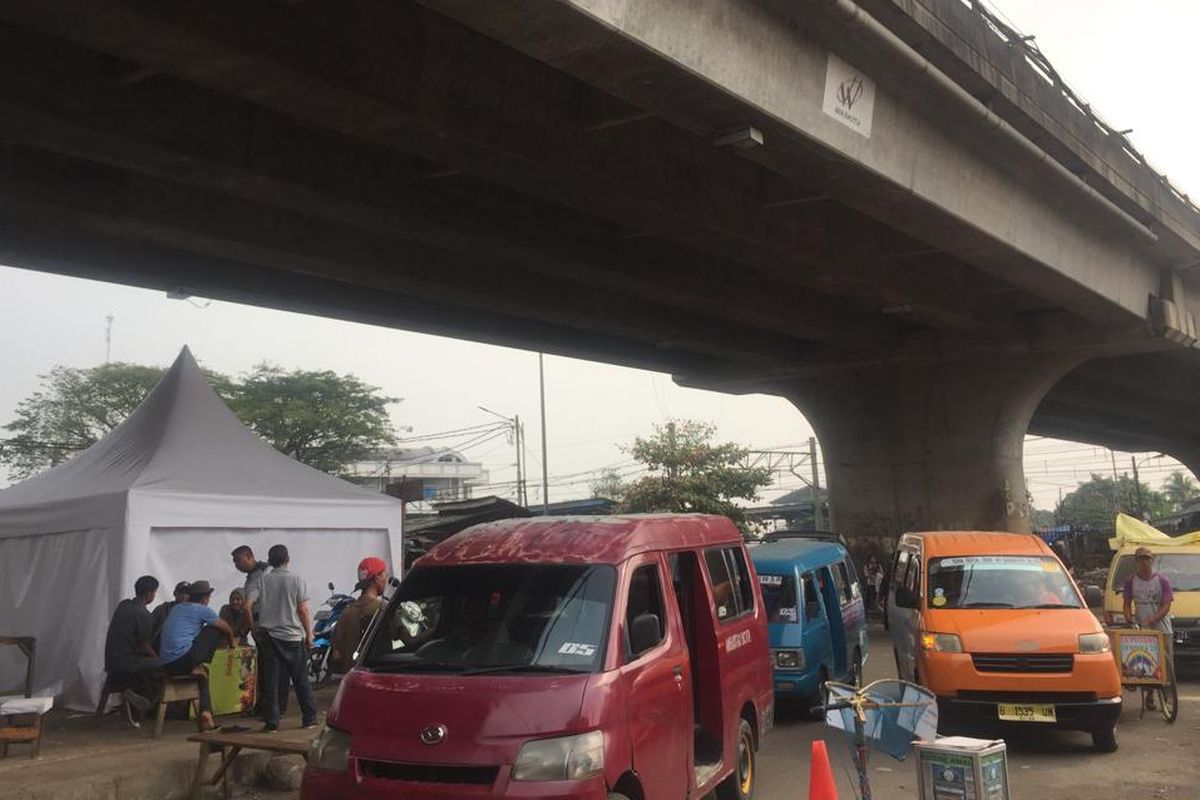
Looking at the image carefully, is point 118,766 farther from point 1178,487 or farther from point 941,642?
point 1178,487

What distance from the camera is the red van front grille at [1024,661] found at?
27.3ft

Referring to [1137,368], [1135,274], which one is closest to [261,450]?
[1135,274]

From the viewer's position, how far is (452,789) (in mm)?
4418

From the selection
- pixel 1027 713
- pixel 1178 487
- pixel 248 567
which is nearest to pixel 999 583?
pixel 1027 713

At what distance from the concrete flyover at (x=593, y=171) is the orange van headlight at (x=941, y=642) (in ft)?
15.9

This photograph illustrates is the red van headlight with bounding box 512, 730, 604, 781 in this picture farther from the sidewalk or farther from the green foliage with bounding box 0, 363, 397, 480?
the green foliage with bounding box 0, 363, 397, 480

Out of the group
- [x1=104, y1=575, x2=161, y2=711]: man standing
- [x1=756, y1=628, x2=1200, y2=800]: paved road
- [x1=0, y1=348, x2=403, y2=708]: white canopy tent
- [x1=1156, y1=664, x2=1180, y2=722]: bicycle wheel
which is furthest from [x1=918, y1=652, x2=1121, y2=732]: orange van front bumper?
[x1=0, y1=348, x2=403, y2=708]: white canopy tent

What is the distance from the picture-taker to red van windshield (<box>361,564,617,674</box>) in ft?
16.7

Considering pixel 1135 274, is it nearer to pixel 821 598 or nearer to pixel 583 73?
pixel 821 598

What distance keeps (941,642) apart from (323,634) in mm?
7605

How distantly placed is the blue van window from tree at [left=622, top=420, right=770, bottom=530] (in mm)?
27221

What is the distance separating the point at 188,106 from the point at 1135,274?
1638 centimetres

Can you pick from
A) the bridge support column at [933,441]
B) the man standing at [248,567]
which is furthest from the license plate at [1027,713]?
the bridge support column at [933,441]

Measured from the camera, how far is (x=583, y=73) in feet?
24.2
